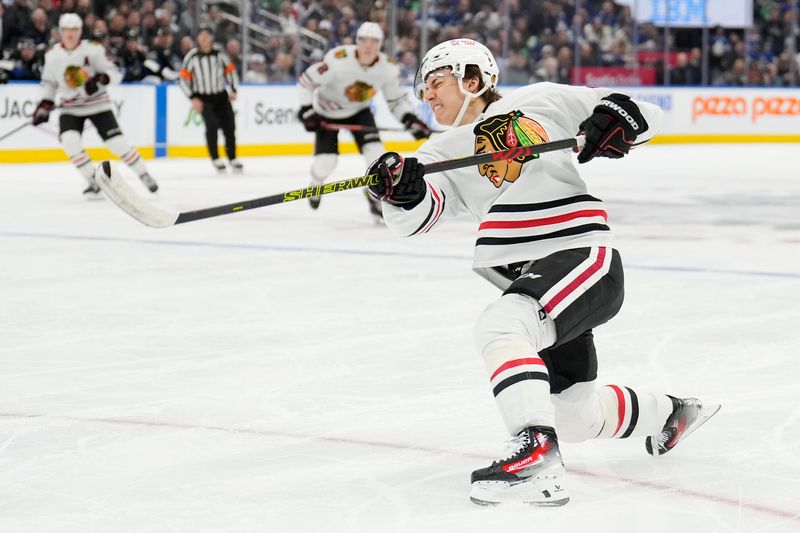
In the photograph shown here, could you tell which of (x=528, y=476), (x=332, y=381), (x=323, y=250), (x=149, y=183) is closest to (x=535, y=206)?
(x=528, y=476)

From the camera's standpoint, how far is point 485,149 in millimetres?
2615

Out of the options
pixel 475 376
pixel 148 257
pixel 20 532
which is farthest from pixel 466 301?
pixel 20 532

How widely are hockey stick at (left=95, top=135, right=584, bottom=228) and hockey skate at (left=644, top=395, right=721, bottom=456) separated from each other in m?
0.58

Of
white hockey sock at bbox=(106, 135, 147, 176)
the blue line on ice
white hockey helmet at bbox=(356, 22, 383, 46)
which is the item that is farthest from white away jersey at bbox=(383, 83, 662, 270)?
white hockey sock at bbox=(106, 135, 147, 176)

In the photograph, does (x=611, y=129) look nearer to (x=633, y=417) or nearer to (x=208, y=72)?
(x=633, y=417)

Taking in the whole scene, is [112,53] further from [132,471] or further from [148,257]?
[132,471]

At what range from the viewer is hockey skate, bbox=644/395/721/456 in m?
2.71

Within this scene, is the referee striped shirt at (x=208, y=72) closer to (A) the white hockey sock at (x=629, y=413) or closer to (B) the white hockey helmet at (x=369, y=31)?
(B) the white hockey helmet at (x=369, y=31)

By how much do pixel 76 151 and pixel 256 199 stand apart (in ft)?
23.0

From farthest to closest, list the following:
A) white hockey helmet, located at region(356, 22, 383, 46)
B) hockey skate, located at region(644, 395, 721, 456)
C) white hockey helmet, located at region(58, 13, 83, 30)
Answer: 1. white hockey helmet, located at region(58, 13, 83, 30)
2. white hockey helmet, located at region(356, 22, 383, 46)
3. hockey skate, located at region(644, 395, 721, 456)

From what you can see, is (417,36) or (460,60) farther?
(417,36)

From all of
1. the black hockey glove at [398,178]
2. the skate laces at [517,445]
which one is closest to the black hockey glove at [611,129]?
the black hockey glove at [398,178]

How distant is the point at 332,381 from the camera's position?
3.52m

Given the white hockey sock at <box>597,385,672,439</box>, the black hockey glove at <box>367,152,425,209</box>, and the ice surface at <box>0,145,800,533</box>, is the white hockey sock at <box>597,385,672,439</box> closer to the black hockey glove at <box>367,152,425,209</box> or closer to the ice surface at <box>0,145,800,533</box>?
the ice surface at <box>0,145,800,533</box>
